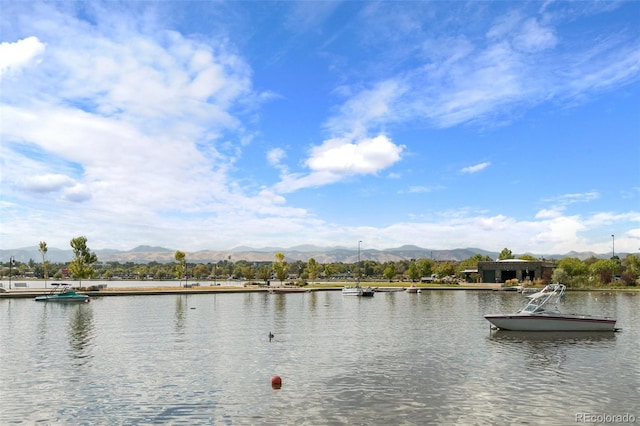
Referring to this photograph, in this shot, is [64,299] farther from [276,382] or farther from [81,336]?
[276,382]

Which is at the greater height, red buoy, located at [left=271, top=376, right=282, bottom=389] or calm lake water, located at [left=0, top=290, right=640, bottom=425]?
red buoy, located at [left=271, top=376, right=282, bottom=389]

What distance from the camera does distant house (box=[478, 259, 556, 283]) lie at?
182 metres

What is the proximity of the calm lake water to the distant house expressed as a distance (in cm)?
12881

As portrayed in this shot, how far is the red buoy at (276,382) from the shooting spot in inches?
1156

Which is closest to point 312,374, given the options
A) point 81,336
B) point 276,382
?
point 276,382

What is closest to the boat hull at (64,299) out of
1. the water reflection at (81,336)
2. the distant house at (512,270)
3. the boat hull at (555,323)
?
the water reflection at (81,336)

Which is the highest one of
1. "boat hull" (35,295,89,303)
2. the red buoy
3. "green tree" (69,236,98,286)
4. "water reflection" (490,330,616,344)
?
"green tree" (69,236,98,286)

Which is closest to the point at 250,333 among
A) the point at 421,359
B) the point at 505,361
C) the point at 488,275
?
the point at 421,359

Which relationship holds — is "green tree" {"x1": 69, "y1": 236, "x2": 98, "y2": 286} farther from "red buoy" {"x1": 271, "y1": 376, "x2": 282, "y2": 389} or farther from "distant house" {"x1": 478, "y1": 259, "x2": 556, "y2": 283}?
"distant house" {"x1": 478, "y1": 259, "x2": 556, "y2": 283}

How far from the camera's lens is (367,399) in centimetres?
2686

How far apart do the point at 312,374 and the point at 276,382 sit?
3871mm

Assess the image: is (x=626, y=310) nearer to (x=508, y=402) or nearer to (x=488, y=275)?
(x=508, y=402)

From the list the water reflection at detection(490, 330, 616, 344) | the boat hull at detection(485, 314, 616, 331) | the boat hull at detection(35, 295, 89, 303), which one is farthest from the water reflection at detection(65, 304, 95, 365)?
the boat hull at detection(485, 314, 616, 331)

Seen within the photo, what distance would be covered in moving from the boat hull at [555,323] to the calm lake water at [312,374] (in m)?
1.15
